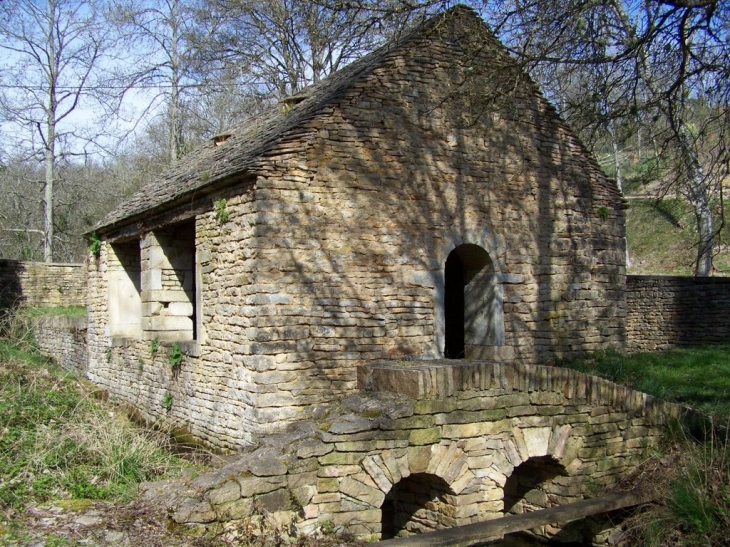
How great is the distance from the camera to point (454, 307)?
39.1 ft

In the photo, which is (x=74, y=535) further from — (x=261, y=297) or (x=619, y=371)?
(x=619, y=371)

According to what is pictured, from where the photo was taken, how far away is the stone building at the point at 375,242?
8773 mm

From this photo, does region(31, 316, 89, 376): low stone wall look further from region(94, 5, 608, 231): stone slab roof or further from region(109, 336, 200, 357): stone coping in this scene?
region(94, 5, 608, 231): stone slab roof

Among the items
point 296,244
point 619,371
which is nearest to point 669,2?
point 296,244

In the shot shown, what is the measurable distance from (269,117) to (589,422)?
7775 mm

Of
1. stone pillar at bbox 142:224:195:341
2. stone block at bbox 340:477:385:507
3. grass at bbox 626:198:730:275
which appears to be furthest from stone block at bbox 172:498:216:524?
grass at bbox 626:198:730:275

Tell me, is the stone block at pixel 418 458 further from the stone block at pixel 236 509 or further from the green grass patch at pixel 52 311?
the green grass patch at pixel 52 311

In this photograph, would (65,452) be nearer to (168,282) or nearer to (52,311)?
(168,282)

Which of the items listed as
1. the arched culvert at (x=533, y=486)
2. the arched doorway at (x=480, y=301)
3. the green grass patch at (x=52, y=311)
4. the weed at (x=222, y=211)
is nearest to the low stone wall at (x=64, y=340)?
the green grass patch at (x=52, y=311)

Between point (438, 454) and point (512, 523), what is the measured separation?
888 mm

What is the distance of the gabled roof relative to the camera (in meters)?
9.07

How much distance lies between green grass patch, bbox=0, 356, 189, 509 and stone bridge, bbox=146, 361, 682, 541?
0.71 m

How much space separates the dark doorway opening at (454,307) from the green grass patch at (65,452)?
517 centimetres

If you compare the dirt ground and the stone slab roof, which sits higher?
the stone slab roof
